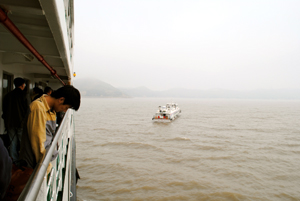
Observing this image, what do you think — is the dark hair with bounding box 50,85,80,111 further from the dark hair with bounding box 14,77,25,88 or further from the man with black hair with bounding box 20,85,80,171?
the dark hair with bounding box 14,77,25,88

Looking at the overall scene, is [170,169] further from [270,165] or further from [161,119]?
[161,119]

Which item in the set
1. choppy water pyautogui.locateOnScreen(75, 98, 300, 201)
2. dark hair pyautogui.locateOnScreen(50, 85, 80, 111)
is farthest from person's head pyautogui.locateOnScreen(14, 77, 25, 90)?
choppy water pyautogui.locateOnScreen(75, 98, 300, 201)

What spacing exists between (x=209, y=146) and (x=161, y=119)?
52.0 ft

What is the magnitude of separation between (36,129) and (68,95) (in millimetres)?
458

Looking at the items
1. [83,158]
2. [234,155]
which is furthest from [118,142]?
[234,155]

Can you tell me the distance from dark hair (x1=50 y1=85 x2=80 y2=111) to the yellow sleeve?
0.89ft

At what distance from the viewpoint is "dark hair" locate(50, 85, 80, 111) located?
2.00 metres

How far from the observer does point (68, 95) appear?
79.4 inches

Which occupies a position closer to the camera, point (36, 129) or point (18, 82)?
point (36, 129)

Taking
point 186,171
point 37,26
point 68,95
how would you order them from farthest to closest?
point 186,171, point 37,26, point 68,95

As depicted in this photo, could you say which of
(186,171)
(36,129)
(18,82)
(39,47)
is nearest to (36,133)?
(36,129)

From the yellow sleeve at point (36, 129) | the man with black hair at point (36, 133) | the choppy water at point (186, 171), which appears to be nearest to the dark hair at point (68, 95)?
the man with black hair at point (36, 133)

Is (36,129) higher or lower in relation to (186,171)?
higher

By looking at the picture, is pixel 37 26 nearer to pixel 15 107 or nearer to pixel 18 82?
pixel 18 82
